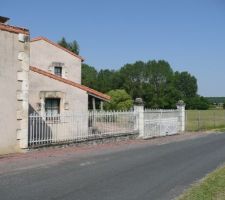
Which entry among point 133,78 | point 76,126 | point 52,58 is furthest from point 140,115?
point 133,78

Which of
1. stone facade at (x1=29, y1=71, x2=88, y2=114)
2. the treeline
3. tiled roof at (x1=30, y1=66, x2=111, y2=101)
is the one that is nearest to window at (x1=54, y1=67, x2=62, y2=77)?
tiled roof at (x1=30, y1=66, x2=111, y2=101)

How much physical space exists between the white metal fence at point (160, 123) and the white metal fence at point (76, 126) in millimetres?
1598

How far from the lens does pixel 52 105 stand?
865 inches

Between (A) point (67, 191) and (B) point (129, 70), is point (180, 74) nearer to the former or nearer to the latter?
(B) point (129, 70)

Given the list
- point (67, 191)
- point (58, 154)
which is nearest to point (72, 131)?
point (58, 154)

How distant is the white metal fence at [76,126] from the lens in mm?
16719

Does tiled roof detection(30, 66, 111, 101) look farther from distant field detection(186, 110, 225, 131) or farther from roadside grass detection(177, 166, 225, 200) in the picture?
roadside grass detection(177, 166, 225, 200)

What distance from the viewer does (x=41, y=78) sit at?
21312 millimetres

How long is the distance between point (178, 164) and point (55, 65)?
17.1 metres

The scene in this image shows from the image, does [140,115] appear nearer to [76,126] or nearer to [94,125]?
[94,125]

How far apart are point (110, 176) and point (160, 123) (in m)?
15.5

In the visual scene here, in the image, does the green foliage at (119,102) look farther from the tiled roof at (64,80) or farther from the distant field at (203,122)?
the tiled roof at (64,80)

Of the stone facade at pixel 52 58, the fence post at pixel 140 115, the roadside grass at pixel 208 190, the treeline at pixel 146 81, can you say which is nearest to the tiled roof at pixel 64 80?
the fence post at pixel 140 115

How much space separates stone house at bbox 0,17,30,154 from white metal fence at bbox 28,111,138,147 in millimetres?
667
